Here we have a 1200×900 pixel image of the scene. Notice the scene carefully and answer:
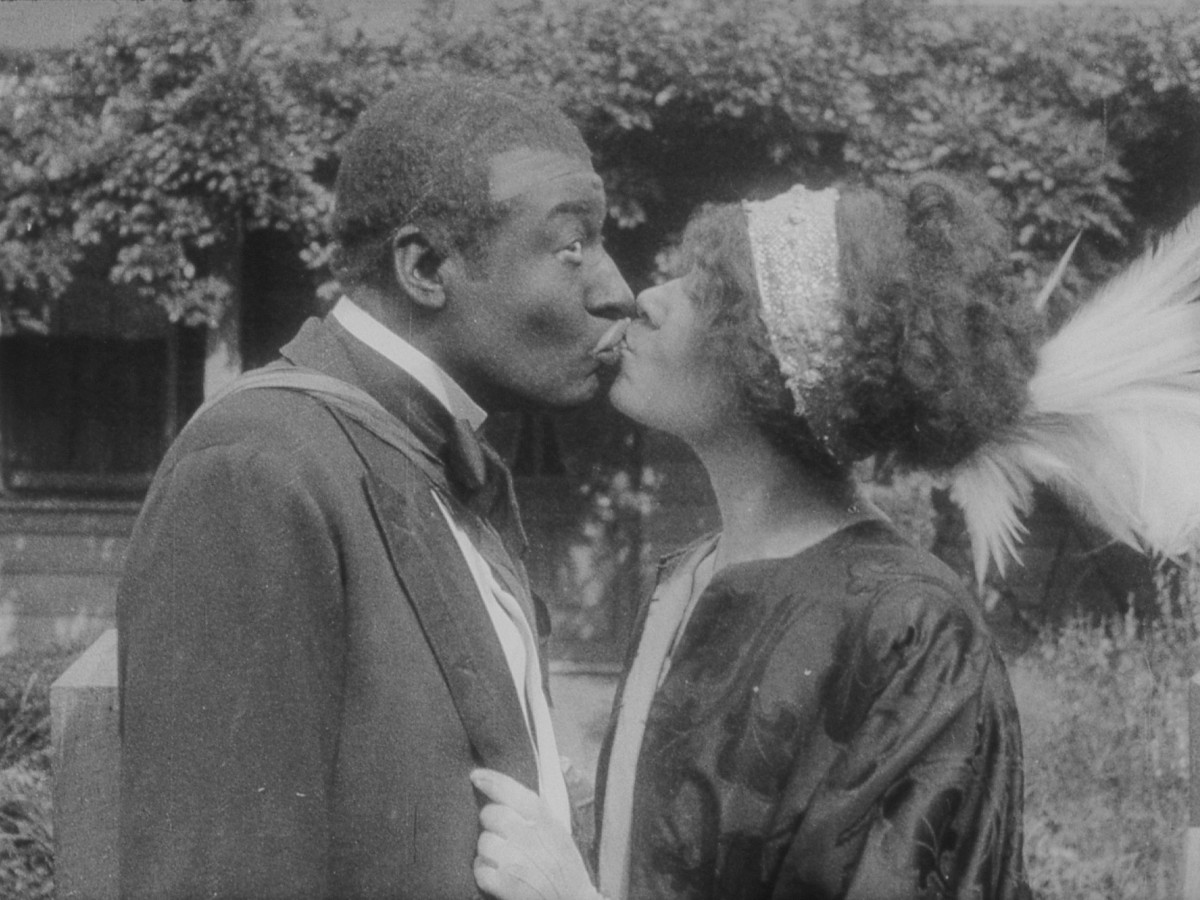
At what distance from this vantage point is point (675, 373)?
5.98 feet

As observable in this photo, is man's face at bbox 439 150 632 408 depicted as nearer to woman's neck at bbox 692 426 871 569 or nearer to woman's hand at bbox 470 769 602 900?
woman's neck at bbox 692 426 871 569

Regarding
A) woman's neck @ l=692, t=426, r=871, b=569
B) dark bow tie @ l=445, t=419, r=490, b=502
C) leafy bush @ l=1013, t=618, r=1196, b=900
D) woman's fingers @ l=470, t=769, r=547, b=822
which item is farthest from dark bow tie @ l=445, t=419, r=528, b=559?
leafy bush @ l=1013, t=618, r=1196, b=900

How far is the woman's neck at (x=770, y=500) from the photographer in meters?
1.78

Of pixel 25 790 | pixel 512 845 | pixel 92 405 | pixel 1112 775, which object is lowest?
pixel 25 790

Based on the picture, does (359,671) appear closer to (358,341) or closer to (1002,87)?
(358,341)

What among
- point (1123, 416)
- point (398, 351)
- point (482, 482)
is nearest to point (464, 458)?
point (482, 482)

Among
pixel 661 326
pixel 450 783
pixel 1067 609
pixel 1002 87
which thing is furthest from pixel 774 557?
pixel 1067 609

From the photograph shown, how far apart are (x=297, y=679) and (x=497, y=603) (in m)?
0.35

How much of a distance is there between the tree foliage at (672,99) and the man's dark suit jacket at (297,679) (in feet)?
13.7

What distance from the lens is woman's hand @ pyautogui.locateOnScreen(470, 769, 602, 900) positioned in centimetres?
150

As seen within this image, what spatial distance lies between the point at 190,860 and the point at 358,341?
25.7 inches

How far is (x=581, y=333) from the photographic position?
1815mm

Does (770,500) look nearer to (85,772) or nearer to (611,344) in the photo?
(611,344)

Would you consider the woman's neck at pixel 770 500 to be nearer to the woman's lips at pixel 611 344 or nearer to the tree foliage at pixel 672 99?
the woman's lips at pixel 611 344
